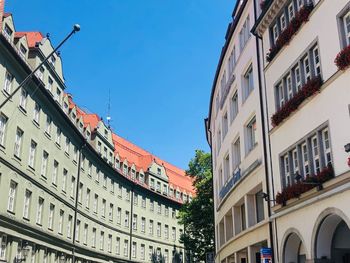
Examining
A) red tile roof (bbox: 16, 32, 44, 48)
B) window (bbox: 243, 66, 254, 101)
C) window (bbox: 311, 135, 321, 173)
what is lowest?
window (bbox: 311, 135, 321, 173)

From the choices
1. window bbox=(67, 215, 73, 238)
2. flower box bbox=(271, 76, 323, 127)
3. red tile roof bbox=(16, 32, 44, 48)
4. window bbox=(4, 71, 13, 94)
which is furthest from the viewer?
window bbox=(67, 215, 73, 238)

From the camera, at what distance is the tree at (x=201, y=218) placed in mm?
51406

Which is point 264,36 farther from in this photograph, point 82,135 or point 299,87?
point 82,135

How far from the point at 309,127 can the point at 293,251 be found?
18.2 feet

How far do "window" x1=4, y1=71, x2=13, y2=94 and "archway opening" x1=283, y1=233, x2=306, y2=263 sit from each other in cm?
2025

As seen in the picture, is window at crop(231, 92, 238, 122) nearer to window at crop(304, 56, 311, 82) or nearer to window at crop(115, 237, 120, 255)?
window at crop(304, 56, 311, 82)

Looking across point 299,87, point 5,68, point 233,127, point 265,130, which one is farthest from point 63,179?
point 299,87

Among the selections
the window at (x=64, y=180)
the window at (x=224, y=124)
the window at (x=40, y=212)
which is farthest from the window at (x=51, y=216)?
the window at (x=224, y=124)

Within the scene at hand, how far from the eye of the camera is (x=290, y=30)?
19.5 m

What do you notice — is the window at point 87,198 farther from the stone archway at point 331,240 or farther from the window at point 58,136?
the stone archway at point 331,240

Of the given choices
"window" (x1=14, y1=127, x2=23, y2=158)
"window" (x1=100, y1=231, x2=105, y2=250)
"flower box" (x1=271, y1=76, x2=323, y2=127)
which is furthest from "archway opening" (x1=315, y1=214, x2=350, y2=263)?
"window" (x1=100, y1=231, x2=105, y2=250)

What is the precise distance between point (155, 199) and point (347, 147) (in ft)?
187

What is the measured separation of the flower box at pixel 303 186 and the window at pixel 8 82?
19.5 meters

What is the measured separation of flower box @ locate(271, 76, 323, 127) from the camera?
661 inches
